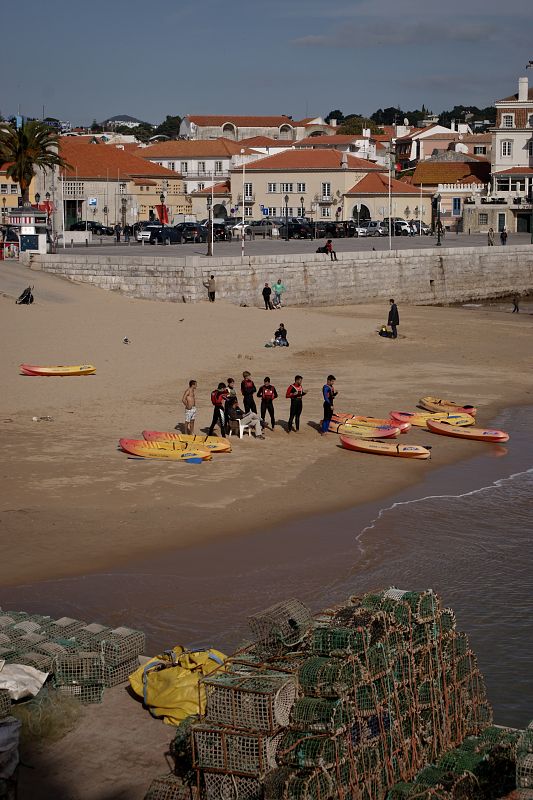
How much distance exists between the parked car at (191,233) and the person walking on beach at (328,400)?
38500mm

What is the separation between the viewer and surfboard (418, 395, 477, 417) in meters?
24.7

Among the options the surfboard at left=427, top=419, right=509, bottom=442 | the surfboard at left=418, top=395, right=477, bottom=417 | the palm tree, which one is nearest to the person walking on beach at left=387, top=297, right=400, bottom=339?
the surfboard at left=418, top=395, right=477, bottom=417

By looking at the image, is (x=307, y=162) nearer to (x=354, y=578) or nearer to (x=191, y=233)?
(x=191, y=233)

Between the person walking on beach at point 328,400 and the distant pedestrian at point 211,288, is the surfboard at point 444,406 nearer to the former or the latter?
the person walking on beach at point 328,400

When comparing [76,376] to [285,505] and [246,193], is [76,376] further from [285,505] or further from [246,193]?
[246,193]

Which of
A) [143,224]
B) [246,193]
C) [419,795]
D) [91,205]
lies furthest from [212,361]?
[246,193]

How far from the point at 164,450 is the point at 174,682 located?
10.2m

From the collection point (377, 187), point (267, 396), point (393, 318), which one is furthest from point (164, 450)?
point (377, 187)

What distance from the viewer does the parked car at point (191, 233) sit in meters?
61.0

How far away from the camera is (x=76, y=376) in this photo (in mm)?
27375

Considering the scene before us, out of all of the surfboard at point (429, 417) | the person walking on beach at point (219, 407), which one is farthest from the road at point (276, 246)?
the person walking on beach at point (219, 407)

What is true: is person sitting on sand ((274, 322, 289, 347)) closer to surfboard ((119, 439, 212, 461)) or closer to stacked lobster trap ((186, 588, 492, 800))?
surfboard ((119, 439, 212, 461))

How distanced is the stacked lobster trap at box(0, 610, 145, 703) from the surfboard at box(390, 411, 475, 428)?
1331 centimetres

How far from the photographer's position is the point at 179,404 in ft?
82.5
